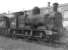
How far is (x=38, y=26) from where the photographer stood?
432 inches

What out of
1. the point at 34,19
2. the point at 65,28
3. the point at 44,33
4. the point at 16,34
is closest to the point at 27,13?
the point at 34,19

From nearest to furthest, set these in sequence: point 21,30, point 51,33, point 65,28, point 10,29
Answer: point 51,33 → point 65,28 → point 21,30 → point 10,29

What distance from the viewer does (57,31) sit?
10000 millimetres

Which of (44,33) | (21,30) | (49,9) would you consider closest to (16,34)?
(21,30)

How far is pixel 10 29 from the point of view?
13461 mm

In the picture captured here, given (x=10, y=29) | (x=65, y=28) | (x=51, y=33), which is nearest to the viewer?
(x=51, y=33)

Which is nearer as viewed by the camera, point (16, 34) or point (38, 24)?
point (38, 24)

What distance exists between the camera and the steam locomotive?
32.8 feet

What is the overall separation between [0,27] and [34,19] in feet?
20.6

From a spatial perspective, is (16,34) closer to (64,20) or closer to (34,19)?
(34,19)

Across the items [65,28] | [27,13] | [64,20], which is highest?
[27,13]

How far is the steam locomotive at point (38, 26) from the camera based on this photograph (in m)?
10.0

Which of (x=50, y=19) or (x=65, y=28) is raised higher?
(x=50, y=19)

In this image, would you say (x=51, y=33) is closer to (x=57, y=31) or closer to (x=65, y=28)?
(x=57, y=31)
